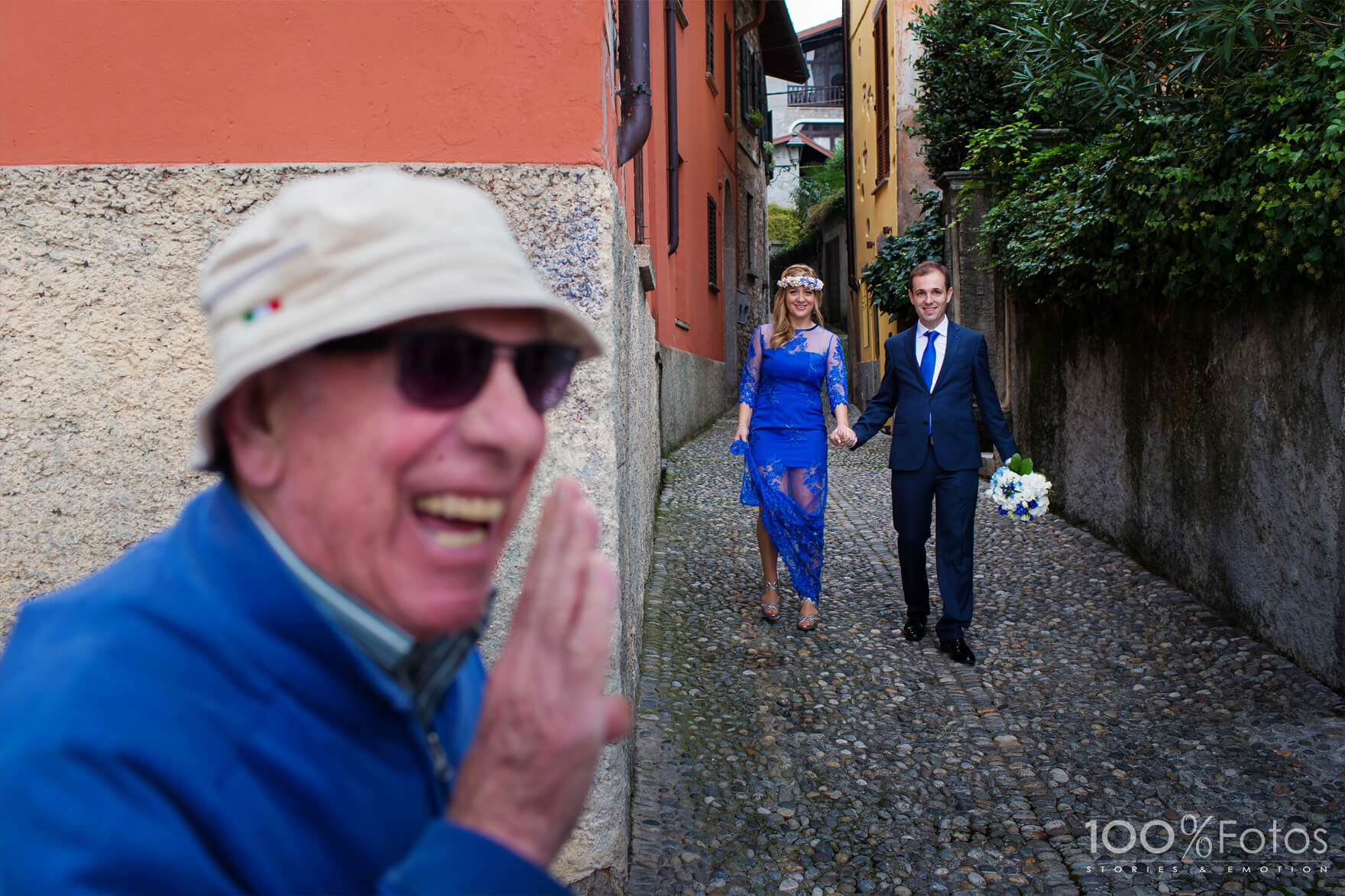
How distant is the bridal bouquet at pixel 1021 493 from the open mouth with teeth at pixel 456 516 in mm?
4441

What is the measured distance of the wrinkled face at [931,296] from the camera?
530cm

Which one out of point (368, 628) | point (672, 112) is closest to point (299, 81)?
point (368, 628)

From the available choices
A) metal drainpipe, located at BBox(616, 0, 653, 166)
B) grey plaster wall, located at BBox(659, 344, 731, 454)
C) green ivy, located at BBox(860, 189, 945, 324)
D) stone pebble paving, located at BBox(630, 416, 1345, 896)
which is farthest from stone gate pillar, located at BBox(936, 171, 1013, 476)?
metal drainpipe, located at BBox(616, 0, 653, 166)

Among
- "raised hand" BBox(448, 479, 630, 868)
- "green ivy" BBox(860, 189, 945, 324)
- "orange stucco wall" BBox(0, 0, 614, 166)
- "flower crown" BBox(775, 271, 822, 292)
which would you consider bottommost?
"raised hand" BBox(448, 479, 630, 868)

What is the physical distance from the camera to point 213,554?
2.75ft

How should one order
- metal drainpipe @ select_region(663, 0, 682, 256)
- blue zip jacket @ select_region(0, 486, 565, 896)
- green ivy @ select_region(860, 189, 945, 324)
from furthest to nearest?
green ivy @ select_region(860, 189, 945, 324)
metal drainpipe @ select_region(663, 0, 682, 256)
blue zip jacket @ select_region(0, 486, 565, 896)

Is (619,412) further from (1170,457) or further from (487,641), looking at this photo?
(1170,457)

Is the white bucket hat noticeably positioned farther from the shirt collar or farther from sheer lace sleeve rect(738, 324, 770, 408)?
sheer lace sleeve rect(738, 324, 770, 408)

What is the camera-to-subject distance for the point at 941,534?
17.2 feet

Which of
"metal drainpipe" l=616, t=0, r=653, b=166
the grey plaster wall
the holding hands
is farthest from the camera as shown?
the grey plaster wall

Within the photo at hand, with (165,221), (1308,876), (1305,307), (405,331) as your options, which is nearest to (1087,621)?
(1305,307)

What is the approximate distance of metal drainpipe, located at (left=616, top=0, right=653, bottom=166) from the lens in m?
3.63

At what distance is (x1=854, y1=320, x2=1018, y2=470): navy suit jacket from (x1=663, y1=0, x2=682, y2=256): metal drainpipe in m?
4.70

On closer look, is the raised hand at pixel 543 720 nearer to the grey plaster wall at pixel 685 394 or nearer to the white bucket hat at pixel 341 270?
the white bucket hat at pixel 341 270
